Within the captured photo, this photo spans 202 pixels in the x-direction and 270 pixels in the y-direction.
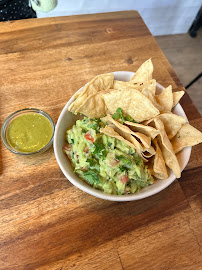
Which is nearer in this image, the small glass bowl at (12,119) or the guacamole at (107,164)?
the guacamole at (107,164)

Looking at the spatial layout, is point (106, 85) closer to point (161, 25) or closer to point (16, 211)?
point (16, 211)

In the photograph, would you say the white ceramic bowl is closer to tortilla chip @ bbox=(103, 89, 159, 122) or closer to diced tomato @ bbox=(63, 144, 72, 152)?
diced tomato @ bbox=(63, 144, 72, 152)

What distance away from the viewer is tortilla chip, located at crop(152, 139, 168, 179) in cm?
95

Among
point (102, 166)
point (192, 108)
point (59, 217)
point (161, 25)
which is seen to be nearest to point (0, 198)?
point (59, 217)

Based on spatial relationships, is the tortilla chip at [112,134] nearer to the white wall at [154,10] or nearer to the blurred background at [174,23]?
the blurred background at [174,23]

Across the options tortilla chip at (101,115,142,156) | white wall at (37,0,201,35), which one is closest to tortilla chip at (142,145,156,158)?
tortilla chip at (101,115,142,156)

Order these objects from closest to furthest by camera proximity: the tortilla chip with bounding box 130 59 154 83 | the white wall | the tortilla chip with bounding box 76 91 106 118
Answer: the tortilla chip with bounding box 76 91 106 118 < the tortilla chip with bounding box 130 59 154 83 < the white wall

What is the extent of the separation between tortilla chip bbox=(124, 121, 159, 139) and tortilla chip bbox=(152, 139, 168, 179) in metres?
0.07

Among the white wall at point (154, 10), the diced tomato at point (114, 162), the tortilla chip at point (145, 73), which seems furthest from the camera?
the white wall at point (154, 10)

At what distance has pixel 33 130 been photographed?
121 cm

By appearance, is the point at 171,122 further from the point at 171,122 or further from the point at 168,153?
the point at 168,153

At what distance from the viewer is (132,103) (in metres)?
1.07

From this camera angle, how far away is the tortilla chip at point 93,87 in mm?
1101

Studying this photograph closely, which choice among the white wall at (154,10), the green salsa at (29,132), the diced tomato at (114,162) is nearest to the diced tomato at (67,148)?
the green salsa at (29,132)
